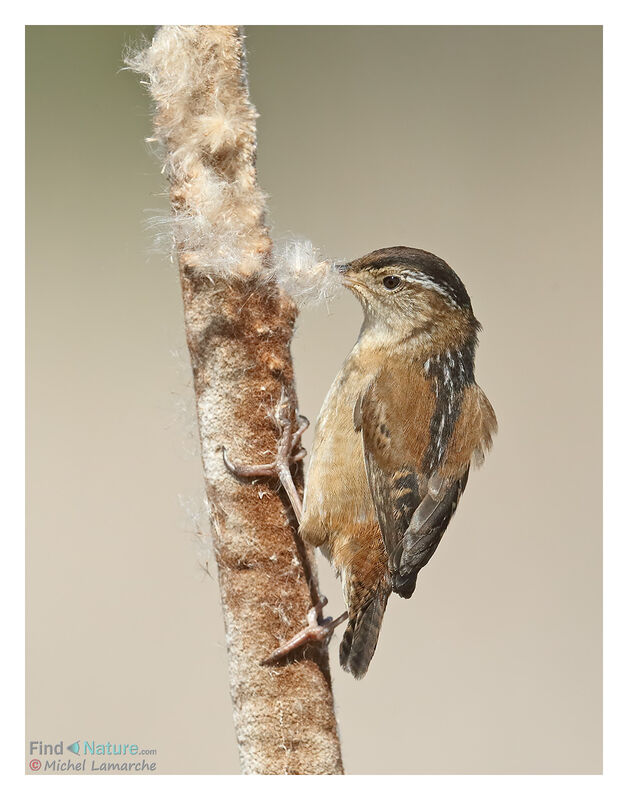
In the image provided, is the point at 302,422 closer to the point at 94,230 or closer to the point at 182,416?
the point at 182,416

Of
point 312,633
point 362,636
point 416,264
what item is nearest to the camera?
point 312,633

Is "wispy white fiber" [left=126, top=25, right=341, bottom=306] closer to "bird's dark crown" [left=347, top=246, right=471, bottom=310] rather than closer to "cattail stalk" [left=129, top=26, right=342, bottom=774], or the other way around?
"cattail stalk" [left=129, top=26, right=342, bottom=774]

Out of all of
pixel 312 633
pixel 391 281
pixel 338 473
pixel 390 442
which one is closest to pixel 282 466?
pixel 338 473

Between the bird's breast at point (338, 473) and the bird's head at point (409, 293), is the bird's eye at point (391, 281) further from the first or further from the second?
the bird's breast at point (338, 473)

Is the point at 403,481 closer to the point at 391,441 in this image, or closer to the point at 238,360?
the point at 391,441

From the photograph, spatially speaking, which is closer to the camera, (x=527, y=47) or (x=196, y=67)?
(x=196, y=67)

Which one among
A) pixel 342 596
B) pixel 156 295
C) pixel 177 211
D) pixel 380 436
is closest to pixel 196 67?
pixel 177 211

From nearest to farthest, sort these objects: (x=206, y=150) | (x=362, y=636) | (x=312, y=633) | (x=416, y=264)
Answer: (x=206, y=150)
(x=312, y=633)
(x=362, y=636)
(x=416, y=264)
